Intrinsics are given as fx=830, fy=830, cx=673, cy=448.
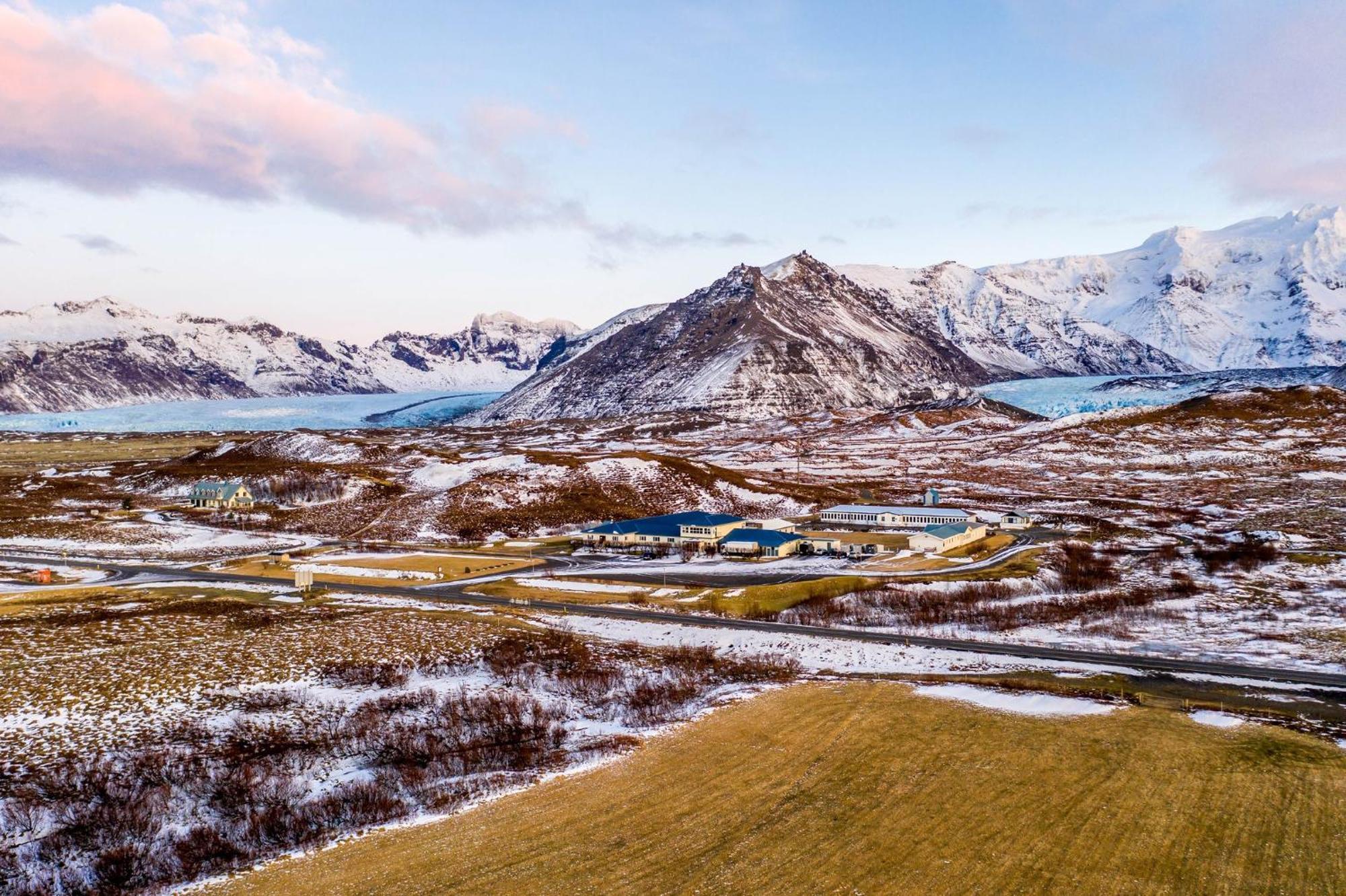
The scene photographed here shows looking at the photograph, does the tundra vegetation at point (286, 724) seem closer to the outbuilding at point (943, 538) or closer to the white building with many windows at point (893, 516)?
the outbuilding at point (943, 538)

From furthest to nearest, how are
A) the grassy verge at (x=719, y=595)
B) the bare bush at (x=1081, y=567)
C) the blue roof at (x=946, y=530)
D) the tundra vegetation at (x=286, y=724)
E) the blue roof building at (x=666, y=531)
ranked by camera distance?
1. the blue roof building at (x=666, y=531)
2. the blue roof at (x=946, y=530)
3. the bare bush at (x=1081, y=567)
4. the grassy verge at (x=719, y=595)
5. the tundra vegetation at (x=286, y=724)

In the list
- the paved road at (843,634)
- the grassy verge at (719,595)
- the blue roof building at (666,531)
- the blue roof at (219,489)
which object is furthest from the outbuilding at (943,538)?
the blue roof at (219,489)

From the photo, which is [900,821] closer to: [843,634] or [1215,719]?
[1215,719]

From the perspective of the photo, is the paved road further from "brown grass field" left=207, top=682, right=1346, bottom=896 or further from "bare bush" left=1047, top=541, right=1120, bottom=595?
"bare bush" left=1047, top=541, right=1120, bottom=595

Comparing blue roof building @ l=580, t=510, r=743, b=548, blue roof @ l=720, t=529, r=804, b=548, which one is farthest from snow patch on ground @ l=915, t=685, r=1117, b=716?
blue roof building @ l=580, t=510, r=743, b=548

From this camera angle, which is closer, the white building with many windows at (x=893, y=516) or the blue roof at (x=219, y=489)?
the white building with many windows at (x=893, y=516)

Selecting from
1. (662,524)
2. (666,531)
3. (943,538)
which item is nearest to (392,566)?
(666,531)

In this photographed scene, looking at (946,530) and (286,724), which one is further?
(946,530)
